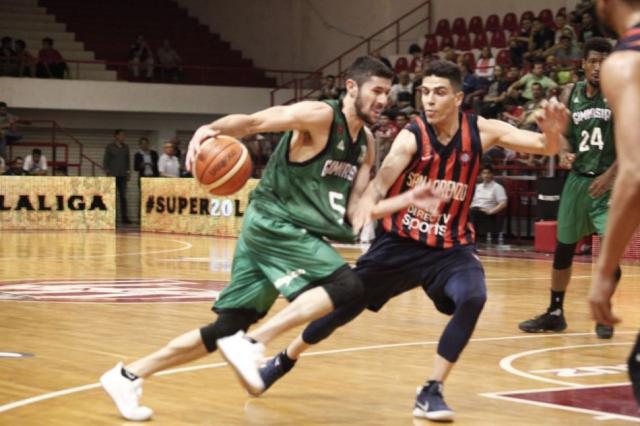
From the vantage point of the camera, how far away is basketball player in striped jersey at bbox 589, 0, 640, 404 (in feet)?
10.8

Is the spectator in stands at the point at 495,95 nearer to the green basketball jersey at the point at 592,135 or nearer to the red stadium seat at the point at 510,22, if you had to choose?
the red stadium seat at the point at 510,22

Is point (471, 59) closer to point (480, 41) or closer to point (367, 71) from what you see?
point (480, 41)

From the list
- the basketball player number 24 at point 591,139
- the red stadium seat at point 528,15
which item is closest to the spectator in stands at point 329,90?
the red stadium seat at point 528,15

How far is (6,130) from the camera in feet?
85.0

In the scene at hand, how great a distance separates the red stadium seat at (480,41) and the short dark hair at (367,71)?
837 inches

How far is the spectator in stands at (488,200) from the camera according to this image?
19.5 m

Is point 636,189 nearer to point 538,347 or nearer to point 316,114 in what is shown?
point 316,114

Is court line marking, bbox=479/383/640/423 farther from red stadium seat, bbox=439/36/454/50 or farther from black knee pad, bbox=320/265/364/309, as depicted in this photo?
red stadium seat, bbox=439/36/454/50

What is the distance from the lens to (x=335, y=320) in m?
6.29

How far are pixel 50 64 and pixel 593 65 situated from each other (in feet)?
72.1

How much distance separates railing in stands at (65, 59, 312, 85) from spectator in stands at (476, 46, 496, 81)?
6.74m

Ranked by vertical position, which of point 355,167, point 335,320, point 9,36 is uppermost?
point 9,36

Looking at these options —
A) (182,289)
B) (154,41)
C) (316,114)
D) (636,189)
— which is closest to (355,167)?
(316,114)

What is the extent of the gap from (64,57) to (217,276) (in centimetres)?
1837
